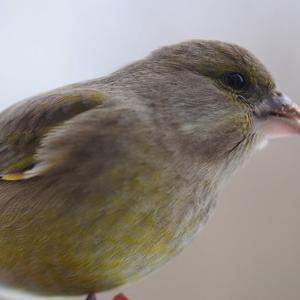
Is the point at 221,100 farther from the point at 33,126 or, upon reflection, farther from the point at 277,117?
the point at 33,126

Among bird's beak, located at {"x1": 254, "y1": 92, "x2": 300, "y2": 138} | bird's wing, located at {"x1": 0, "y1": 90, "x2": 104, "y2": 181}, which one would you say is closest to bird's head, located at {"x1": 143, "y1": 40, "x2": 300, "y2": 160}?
bird's beak, located at {"x1": 254, "y1": 92, "x2": 300, "y2": 138}

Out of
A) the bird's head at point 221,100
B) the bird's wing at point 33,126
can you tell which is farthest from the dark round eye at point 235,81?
the bird's wing at point 33,126

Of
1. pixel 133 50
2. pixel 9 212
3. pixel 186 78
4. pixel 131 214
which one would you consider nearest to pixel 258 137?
pixel 186 78

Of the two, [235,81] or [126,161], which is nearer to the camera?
[126,161]

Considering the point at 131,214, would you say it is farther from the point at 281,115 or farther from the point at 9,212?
the point at 281,115

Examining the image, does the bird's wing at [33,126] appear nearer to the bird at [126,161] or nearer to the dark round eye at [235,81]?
the bird at [126,161]

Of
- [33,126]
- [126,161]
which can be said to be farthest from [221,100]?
[33,126]

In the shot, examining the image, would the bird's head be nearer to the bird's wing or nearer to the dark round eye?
the dark round eye
